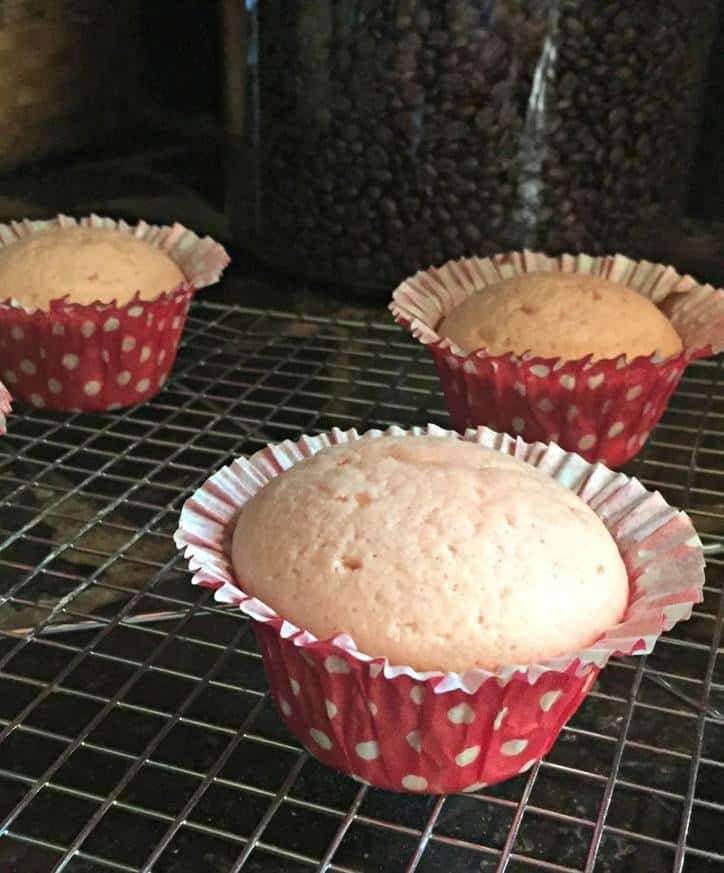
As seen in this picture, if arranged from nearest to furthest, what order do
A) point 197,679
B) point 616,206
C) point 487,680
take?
1. point 487,680
2. point 197,679
3. point 616,206

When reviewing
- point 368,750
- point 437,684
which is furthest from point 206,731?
point 437,684

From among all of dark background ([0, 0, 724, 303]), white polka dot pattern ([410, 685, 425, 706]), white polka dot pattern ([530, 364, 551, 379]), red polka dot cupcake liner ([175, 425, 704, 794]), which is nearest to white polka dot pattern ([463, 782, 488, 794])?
red polka dot cupcake liner ([175, 425, 704, 794])

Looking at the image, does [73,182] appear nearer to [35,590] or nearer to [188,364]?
[188,364]

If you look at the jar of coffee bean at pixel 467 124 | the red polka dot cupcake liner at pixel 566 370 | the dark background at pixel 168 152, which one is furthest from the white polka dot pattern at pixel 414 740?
the dark background at pixel 168 152

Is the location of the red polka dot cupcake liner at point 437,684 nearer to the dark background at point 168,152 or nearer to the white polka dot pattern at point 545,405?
the white polka dot pattern at point 545,405

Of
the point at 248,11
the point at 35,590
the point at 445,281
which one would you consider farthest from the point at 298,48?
the point at 35,590

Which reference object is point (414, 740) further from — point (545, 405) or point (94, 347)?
point (94, 347)
